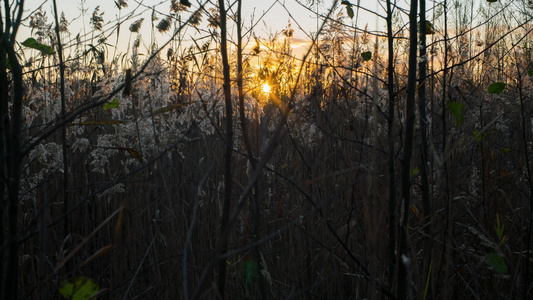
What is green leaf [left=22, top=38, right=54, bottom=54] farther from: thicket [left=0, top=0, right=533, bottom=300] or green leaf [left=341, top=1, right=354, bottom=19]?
green leaf [left=341, top=1, right=354, bottom=19]

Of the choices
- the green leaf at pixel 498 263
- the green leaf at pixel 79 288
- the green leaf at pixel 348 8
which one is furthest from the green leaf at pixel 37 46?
the green leaf at pixel 498 263

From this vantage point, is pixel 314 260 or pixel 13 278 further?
pixel 314 260

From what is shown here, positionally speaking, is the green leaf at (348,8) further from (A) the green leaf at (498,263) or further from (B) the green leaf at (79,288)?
(B) the green leaf at (79,288)

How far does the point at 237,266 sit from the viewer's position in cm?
166

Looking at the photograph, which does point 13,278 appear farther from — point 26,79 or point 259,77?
point 26,79

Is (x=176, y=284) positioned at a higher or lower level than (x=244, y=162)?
lower

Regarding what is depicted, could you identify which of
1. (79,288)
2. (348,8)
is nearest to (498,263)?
(348,8)

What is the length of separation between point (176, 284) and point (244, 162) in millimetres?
742

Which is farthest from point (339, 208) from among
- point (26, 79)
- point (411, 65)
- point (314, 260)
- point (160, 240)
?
point (26, 79)

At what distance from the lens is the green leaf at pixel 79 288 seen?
795 mm

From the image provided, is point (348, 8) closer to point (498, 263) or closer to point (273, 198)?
point (498, 263)

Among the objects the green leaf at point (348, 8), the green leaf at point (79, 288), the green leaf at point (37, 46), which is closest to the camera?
the green leaf at point (79, 288)

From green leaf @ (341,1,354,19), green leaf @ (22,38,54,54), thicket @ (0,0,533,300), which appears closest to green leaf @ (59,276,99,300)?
thicket @ (0,0,533,300)

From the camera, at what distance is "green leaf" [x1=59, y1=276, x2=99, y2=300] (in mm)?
795
